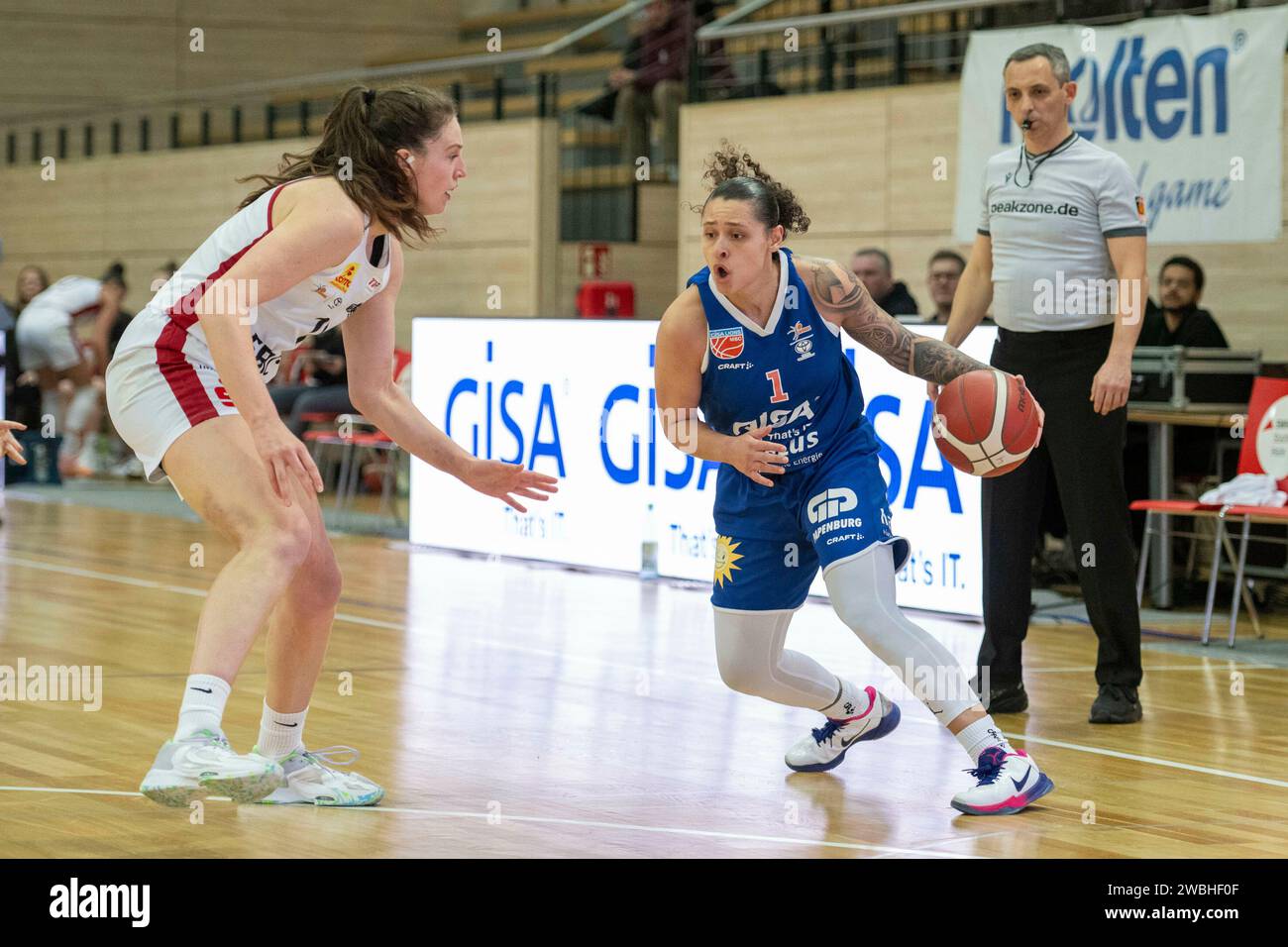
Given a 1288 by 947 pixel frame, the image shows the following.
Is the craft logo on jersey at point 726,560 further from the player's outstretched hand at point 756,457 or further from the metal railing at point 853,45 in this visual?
the metal railing at point 853,45

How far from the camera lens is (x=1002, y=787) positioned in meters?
4.52

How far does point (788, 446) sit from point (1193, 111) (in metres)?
5.82

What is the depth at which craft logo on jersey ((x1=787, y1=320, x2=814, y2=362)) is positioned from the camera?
4711 mm

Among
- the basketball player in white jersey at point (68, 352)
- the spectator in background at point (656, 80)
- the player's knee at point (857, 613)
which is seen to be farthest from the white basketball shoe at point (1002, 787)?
the basketball player in white jersey at point (68, 352)

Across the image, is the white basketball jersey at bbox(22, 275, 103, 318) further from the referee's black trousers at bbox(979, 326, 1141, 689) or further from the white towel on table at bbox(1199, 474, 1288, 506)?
the referee's black trousers at bbox(979, 326, 1141, 689)

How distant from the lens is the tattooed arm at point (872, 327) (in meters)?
4.78

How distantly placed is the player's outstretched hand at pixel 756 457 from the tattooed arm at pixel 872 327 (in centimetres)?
43

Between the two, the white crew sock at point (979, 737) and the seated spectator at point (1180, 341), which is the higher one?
the seated spectator at point (1180, 341)

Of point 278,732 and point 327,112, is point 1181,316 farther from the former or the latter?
point 327,112

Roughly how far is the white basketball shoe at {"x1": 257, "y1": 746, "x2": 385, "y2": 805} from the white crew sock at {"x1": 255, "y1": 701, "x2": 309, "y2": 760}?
0.12 feet
